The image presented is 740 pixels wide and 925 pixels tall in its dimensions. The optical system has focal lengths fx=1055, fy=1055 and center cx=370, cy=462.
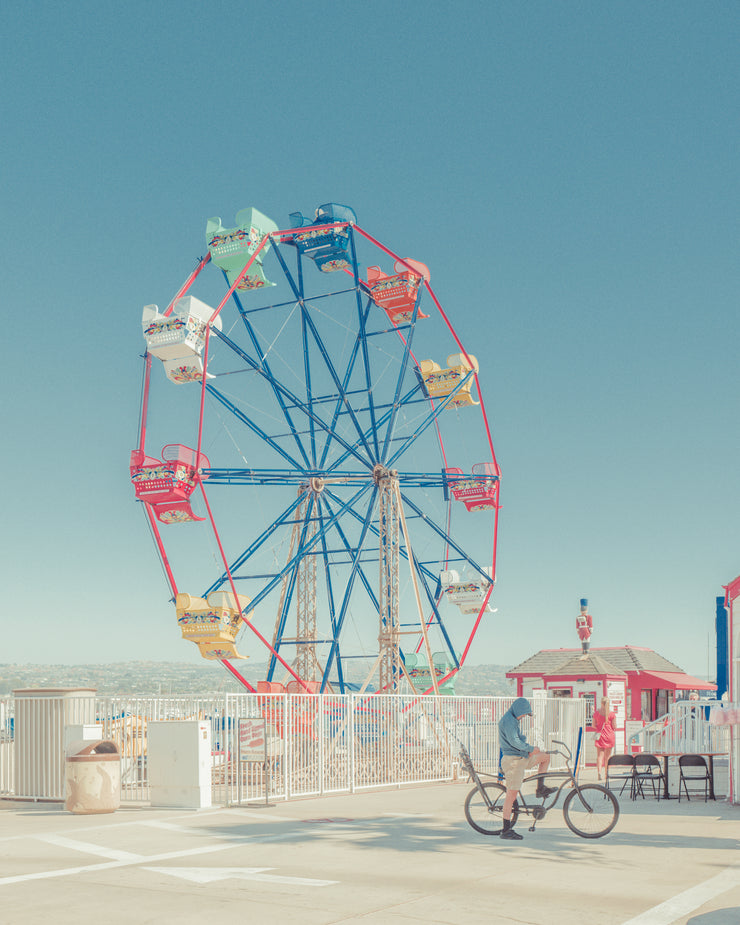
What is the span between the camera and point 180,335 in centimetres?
2530

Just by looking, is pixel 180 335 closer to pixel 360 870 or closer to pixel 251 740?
pixel 251 740

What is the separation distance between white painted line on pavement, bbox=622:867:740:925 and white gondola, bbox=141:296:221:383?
19214mm

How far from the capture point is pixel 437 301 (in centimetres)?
3002

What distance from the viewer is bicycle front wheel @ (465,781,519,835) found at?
36.4ft

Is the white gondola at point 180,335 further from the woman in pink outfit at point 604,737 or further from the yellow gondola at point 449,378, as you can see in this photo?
the woman in pink outfit at point 604,737

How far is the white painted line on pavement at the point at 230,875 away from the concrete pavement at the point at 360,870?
0.02 metres

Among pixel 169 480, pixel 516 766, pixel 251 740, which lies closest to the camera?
pixel 516 766

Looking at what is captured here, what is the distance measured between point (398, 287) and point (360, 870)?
21831 millimetres

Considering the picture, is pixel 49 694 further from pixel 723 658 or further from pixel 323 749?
pixel 723 658

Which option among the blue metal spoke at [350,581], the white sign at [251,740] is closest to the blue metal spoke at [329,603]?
Result: the blue metal spoke at [350,581]

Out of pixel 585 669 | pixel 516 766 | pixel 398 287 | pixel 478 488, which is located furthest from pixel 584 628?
pixel 516 766

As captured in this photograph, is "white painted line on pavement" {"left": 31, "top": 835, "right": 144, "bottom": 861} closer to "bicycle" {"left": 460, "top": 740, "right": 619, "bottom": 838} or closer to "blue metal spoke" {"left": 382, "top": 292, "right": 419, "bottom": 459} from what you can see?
"bicycle" {"left": 460, "top": 740, "right": 619, "bottom": 838}

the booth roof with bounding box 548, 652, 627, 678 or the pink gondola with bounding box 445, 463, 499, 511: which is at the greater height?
the pink gondola with bounding box 445, 463, 499, 511

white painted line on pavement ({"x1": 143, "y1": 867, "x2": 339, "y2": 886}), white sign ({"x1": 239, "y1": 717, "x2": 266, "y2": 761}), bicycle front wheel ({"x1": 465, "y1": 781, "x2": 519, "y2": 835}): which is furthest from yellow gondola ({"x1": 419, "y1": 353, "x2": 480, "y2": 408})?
white painted line on pavement ({"x1": 143, "y1": 867, "x2": 339, "y2": 886})
